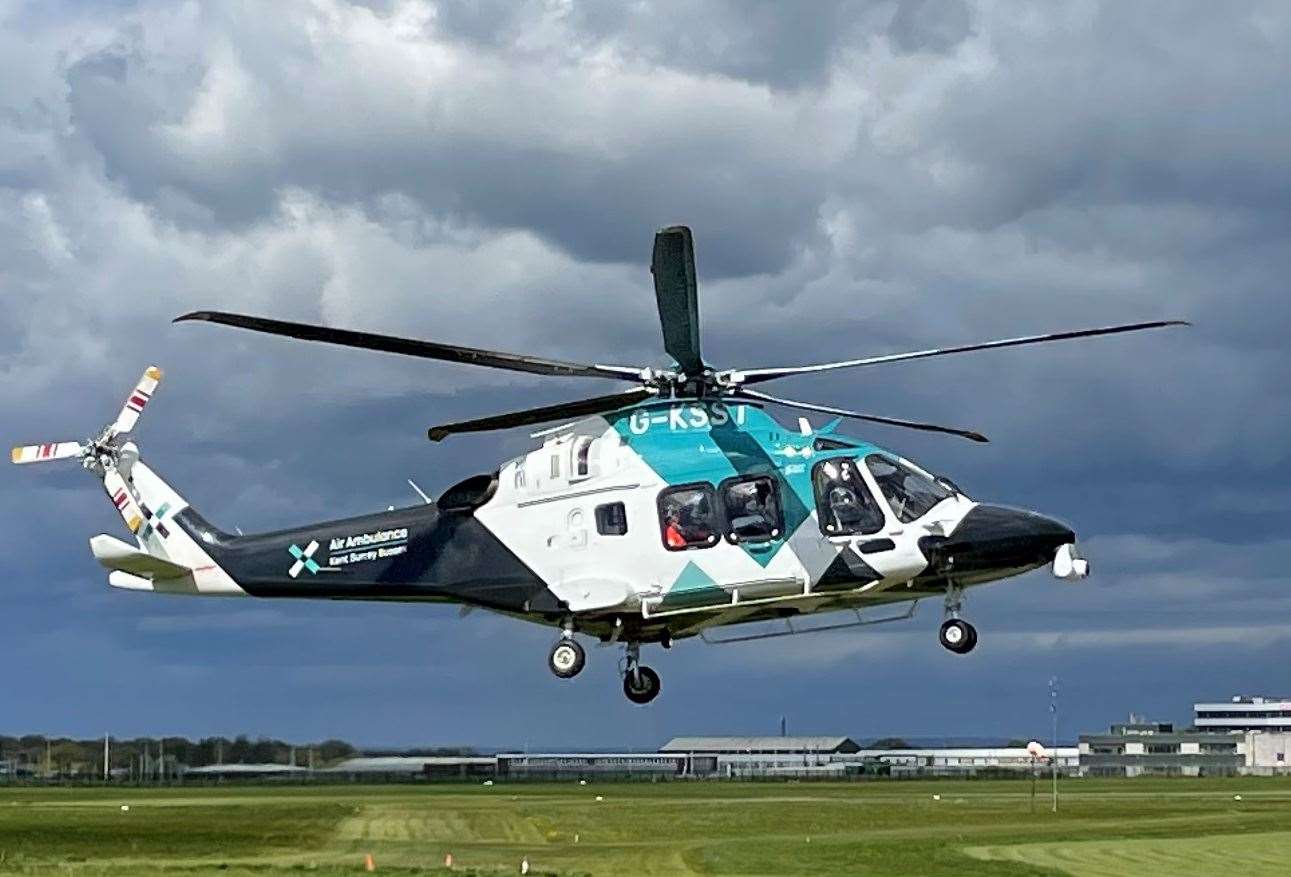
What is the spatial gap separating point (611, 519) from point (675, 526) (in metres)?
1.29

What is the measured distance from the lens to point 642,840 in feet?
284

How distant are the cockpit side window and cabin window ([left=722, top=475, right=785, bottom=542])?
1.82 metres

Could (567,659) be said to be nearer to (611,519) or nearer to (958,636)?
(611,519)

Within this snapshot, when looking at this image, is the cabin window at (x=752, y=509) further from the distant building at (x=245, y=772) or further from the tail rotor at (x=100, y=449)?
the distant building at (x=245, y=772)

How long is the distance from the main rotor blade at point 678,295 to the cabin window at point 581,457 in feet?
7.44

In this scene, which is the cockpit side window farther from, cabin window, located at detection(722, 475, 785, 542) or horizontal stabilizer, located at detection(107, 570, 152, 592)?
horizontal stabilizer, located at detection(107, 570, 152, 592)

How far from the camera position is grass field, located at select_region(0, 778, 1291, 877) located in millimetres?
71125

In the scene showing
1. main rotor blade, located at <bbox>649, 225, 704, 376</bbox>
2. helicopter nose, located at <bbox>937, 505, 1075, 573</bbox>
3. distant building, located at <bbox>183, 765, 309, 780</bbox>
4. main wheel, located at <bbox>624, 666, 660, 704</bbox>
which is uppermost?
main rotor blade, located at <bbox>649, 225, 704, 376</bbox>

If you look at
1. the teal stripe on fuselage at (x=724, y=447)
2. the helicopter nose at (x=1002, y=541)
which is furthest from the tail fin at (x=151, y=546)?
the helicopter nose at (x=1002, y=541)

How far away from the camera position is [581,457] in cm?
3306

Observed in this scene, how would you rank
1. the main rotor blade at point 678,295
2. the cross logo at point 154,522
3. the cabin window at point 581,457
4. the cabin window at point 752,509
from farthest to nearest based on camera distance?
the cross logo at point 154,522 < the cabin window at point 581,457 < the cabin window at point 752,509 < the main rotor blade at point 678,295

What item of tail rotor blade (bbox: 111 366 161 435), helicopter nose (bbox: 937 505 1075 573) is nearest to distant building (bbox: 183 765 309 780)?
tail rotor blade (bbox: 111 366 161 435)

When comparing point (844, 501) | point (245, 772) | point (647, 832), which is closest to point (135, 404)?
point (844, 501)

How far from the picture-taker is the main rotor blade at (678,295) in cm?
2809
